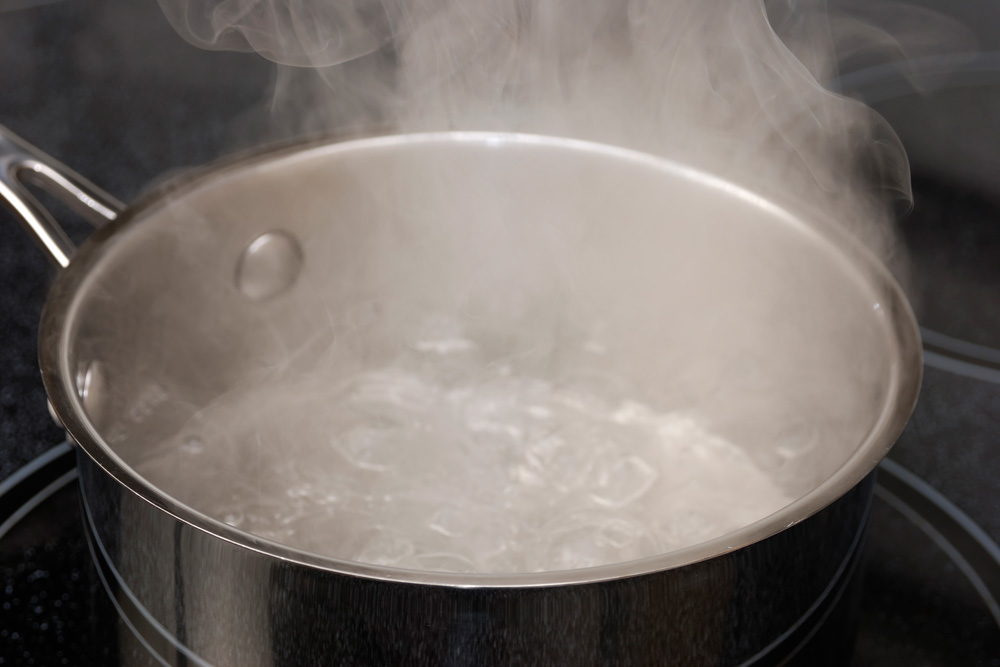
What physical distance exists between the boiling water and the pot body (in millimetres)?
221

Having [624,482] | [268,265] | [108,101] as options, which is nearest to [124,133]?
[108,101]

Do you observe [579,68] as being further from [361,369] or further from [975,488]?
[975,488]

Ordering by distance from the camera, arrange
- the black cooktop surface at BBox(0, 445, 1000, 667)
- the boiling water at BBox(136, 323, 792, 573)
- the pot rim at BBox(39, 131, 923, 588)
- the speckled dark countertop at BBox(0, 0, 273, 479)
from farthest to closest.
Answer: the speckled dark countertop at BBox(0, 0, 273, 479)
the boiling water at BBox(136, 323, 792, 573)
the black cooktop surface at BBox(0, 445, 1000, 667)
the pot rim at BBox(39, 131, 923, 588)

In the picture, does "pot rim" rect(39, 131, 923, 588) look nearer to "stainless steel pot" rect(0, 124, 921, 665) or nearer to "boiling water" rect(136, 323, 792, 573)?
"stainless steel pot" rect(0, 124, 921, 665)

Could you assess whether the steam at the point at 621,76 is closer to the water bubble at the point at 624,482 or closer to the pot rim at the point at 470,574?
the pot rim at the point at 470,574

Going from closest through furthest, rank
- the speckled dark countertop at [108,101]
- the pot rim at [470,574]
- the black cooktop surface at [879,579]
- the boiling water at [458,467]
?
1. the pot rim at [470,574]
2. the black cooktop surface at [879,579]
3. the boiling water at [458,467]
4. the speckled dark countertop at [108,101]

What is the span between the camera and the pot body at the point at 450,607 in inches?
14.3

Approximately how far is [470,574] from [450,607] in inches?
0.6

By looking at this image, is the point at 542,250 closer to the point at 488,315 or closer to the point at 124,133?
the point at 488,315

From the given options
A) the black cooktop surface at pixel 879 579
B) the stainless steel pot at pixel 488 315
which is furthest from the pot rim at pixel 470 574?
the black cooktop surface at pixel 879 579

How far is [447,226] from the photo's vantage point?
807 millimetres

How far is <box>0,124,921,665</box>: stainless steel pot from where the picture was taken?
372mm

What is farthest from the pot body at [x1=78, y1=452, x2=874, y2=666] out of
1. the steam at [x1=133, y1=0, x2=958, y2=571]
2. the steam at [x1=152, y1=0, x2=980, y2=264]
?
the steam at [x1=152, y1=0, x2=980, y2=264]

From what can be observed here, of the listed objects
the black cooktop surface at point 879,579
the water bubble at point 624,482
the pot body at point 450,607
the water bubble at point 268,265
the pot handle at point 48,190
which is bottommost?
the water bubble at point 624,482
